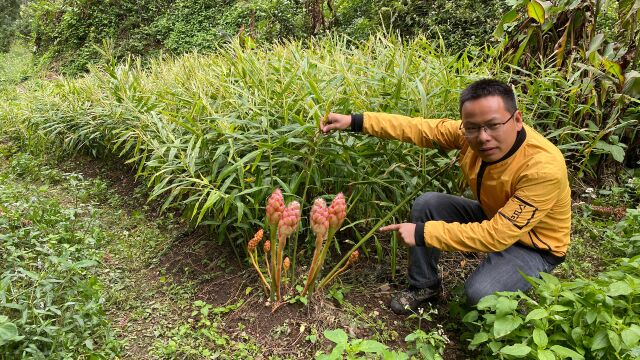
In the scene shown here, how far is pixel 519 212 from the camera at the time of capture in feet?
5.66

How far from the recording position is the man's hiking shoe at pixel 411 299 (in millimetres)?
2096

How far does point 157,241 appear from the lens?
8.80 feet

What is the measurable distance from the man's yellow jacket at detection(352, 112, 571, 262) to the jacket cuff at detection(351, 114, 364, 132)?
19.5 inches

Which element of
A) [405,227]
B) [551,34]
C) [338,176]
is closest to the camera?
[405,227]

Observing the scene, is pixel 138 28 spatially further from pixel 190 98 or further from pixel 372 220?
pixel 372 220

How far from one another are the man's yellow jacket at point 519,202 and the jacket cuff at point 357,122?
495mm

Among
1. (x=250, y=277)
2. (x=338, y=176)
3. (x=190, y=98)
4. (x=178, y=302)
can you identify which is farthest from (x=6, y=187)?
(x=338, y=176)

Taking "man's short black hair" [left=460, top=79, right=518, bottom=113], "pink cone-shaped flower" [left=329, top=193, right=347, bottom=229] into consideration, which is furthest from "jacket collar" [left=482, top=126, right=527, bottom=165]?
"pink cone-shaped flower" [left=329, top=193, right=347, bottom=229]

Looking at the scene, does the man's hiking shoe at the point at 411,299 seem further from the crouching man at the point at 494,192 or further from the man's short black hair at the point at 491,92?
the man's short black hair at the point at 491,92

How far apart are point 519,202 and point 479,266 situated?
1.17 ft

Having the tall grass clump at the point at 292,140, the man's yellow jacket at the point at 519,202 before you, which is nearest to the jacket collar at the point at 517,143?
the man's yellow jacket at the point at 519,202

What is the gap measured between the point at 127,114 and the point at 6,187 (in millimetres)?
963

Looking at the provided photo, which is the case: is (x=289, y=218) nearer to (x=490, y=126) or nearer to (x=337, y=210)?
(x=337, y=210)

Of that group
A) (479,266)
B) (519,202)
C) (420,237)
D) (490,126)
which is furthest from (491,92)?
(479,266)
